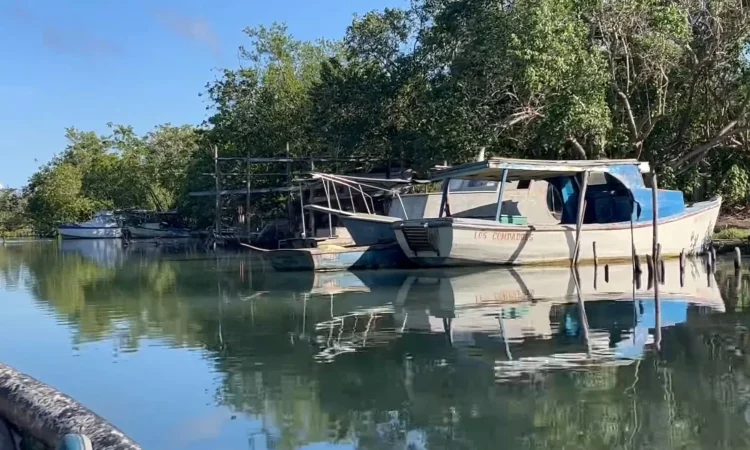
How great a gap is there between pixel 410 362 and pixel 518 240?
10.5m

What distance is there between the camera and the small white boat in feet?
174

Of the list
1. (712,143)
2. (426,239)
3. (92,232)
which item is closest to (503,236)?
(426,239)

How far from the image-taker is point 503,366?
8.63 m

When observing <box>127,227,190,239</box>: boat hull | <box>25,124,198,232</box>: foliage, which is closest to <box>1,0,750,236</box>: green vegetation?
<box>127,227,190,239</box>: boat hull

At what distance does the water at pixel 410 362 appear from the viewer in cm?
656

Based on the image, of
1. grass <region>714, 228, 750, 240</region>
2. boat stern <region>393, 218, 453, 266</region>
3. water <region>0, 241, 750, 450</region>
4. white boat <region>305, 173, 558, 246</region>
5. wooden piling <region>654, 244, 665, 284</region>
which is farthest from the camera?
grass <region>714, 228, 750, 240</region>

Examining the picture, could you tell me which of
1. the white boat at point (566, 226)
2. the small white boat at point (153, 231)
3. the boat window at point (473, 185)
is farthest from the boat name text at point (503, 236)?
the small white boat at point (153, 231)

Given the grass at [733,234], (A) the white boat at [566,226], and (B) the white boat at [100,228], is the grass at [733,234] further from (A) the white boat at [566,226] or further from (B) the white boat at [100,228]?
(B) the white boat at [100,228]

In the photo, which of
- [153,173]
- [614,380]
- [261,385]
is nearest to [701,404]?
[614,380]

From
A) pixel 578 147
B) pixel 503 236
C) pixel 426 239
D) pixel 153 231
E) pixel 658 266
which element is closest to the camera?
pixel 658 266

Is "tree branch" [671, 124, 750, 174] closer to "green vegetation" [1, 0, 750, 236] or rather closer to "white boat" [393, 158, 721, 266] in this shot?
"green vegetation" [1, 0, 750, 236]

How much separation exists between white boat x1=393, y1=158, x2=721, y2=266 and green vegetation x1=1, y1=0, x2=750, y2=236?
2140 millimetres

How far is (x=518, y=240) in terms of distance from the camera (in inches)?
752

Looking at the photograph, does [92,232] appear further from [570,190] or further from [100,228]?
[570,190]
